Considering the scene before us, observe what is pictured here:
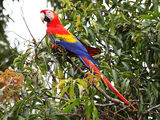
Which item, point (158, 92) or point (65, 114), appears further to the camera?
point (158, 92)

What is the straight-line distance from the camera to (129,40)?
2025mm

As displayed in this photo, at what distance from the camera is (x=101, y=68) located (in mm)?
1540

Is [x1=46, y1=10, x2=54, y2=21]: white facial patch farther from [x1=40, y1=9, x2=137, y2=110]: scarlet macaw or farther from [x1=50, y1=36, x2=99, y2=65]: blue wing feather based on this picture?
[x1=50, y1=36, x2=99, y2=65]: blue wing feather

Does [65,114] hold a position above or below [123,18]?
below

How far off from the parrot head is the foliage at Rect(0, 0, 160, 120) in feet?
0.27

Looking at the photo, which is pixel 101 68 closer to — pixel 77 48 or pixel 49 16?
pixel 77 48

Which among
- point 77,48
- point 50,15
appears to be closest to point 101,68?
point 77,48

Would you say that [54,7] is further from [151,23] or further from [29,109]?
[29,109]

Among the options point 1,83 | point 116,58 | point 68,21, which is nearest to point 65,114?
point 1,83

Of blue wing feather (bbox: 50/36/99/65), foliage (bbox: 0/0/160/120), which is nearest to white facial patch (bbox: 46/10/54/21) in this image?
foliage (bbox: 0/0/160/120)

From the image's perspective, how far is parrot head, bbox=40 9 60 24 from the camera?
81.3 inches

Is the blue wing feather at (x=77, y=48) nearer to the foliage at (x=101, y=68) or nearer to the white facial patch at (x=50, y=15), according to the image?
the foliage at (x=101, y=68)

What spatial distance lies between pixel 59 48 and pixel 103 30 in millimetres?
440

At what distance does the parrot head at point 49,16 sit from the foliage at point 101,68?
0.27 feet
